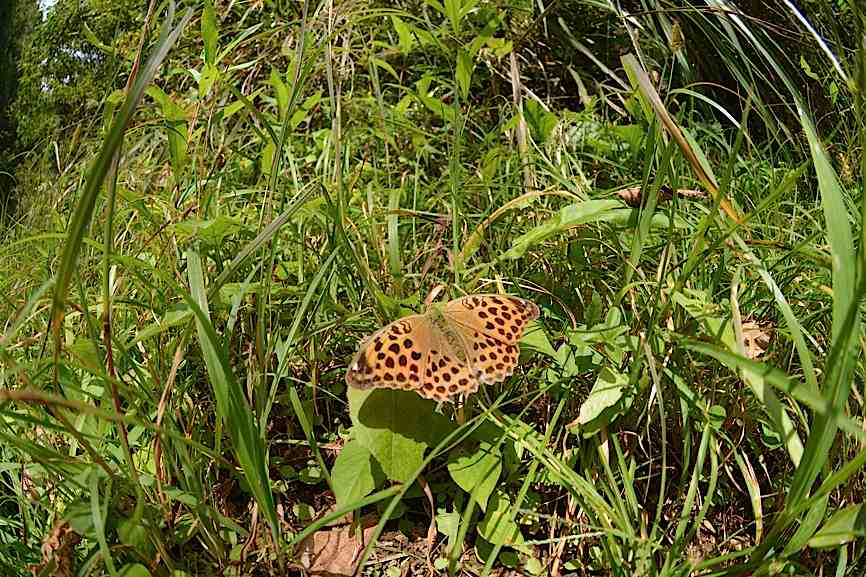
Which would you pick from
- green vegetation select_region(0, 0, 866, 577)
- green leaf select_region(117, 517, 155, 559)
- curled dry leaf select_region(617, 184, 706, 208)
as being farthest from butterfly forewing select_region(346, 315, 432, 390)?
curled dry leaf select_region(617, 184, 706, 208)

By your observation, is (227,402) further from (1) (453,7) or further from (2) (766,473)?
(1) (453,7)

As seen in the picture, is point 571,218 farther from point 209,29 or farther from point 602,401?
point 209,29

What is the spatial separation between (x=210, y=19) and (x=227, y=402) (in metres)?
0.68

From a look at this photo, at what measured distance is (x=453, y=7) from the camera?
1.46 meters

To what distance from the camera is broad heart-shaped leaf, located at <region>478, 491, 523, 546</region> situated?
1083 mm

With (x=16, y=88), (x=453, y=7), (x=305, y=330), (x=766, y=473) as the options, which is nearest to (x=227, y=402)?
(x=305, y=330)

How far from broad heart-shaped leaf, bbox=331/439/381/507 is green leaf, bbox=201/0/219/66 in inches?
28.1

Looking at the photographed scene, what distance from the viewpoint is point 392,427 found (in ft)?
3.40

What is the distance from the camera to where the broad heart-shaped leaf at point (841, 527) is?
87cm

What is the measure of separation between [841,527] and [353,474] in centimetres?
62

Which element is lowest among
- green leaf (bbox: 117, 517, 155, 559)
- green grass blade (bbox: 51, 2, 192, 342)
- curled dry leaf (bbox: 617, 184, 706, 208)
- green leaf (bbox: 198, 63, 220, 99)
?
green leaf (bbox: 117, 517, 155, 559)

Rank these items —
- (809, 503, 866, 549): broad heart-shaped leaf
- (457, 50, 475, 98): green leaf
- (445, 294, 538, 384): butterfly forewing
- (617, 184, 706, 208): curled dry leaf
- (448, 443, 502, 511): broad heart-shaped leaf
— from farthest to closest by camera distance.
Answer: (457, 50, 475, 98): green leaf → (617, 184, 706, 208): curled dry leaf → (448, 443, 502, 511): broad heart-shaped leaf → (445, 294, 538, 384): butterfly forewing → (809, 503, 866, 549): broad heart-shaped leaf

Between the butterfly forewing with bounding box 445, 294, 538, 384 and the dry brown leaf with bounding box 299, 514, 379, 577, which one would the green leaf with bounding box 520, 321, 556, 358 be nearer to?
the butterfly forewing with bounding box 445, 294, 538, 384

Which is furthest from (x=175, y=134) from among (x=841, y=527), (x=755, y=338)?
(x=841, y=527)
